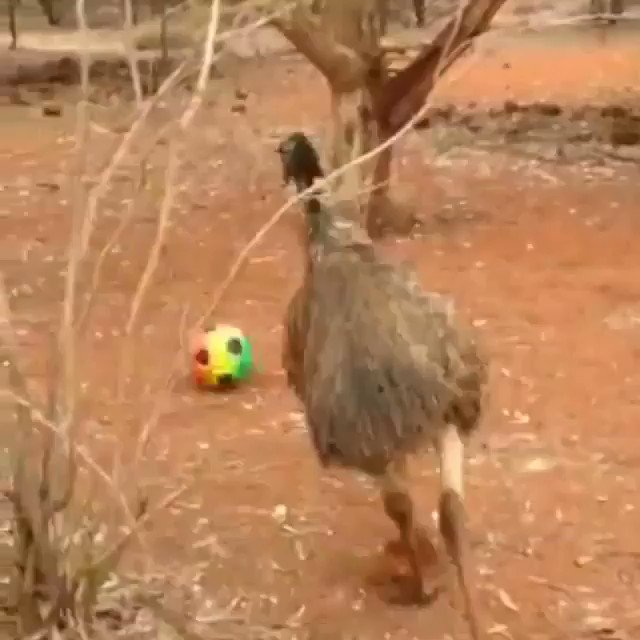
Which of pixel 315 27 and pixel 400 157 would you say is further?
pixel 400 157

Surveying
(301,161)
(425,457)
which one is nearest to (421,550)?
(425,457)

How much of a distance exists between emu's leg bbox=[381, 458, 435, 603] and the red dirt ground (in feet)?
0.18

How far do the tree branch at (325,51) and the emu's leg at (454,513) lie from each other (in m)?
2.08

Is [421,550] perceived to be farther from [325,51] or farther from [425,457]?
[325,51]

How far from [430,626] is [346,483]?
2.01 feet

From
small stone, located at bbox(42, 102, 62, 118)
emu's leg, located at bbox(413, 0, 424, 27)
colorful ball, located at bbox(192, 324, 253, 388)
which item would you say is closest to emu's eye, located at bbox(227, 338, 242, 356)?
colorful ball, located at bbox(192, 324, 253, 388)

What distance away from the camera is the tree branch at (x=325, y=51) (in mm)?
4066

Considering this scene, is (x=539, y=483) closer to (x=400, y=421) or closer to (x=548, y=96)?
(x=400, y=421)

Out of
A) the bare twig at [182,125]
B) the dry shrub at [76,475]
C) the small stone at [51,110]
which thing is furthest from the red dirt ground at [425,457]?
the small stone at [51,110]

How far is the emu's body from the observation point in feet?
6.84

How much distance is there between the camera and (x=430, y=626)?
223cm

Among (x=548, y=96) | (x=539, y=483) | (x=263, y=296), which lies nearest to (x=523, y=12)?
(x=548, y=96)

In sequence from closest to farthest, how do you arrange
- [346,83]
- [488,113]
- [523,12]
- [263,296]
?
[263,296], [346,83], [488,113], [523,12]

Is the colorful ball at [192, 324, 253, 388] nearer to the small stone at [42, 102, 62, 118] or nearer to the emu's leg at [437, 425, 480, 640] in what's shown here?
the emu's leg at [437, 425, 480, 640]
